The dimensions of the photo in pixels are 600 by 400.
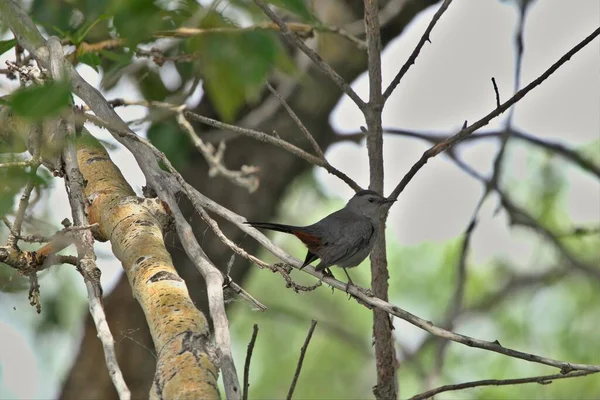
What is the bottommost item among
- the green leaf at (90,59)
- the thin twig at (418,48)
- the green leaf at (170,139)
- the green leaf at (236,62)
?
the green leaf at (236,62)

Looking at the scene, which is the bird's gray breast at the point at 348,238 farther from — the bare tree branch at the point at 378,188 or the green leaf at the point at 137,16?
the green leaf at the point at 137,16

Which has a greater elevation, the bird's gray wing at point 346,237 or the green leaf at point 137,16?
the bird's gray wing at point 346,237

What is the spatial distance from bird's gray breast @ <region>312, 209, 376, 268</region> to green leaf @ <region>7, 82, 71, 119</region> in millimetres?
2375

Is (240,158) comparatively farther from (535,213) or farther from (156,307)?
(156,307)

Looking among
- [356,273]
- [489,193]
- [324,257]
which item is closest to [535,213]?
[356,273]

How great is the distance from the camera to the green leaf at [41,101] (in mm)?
1407

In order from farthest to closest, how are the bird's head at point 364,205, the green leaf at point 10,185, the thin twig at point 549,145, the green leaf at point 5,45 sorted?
1. the thin twig at point 549,145
2. the bird's head at point 364,205
3. the green leaf at point 5,45
4. the green leaf at point 10,185

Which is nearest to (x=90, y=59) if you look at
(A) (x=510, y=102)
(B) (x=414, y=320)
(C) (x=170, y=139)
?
(C) (x=170, y=139)

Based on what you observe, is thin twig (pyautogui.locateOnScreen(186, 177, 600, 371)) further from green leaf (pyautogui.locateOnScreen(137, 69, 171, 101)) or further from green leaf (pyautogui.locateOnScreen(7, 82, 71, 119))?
green leaf (pyautogui.locateOnScreen(137, 69, 171, 101))

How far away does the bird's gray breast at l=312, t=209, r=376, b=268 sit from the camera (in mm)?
3836

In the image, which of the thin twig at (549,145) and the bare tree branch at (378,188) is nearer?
the bare tree branch at (378,188)

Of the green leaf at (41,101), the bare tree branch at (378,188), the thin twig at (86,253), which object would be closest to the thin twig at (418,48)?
the bare tree branch at (378,188)

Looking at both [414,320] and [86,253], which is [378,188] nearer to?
[414,320]

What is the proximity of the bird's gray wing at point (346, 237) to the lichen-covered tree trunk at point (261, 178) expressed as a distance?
1742 mm
